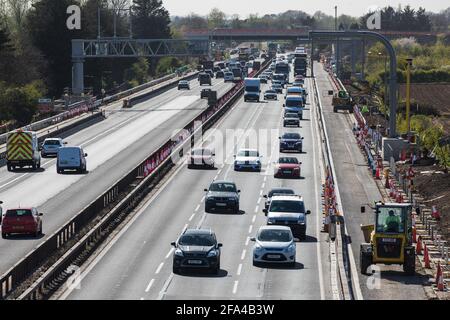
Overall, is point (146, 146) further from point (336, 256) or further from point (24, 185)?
point (336, 256)

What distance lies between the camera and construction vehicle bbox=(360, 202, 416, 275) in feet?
131

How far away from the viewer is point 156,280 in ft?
129

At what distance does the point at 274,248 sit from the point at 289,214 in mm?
7989

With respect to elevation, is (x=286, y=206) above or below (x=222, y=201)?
above

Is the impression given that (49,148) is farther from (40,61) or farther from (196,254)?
(40,61)

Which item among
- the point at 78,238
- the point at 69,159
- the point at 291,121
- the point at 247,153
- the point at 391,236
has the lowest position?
the point at 291,121

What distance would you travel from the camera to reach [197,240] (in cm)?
4059

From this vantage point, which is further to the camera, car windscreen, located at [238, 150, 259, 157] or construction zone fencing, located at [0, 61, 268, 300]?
car windscreen, located at [238, 150, 259, 157]

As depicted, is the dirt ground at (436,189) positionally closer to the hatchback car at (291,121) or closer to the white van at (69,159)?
the white van at (69,159)

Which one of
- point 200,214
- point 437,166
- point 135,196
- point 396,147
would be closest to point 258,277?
point 200,214

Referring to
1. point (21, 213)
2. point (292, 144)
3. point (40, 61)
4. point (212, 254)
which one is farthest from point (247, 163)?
point (40, 61)

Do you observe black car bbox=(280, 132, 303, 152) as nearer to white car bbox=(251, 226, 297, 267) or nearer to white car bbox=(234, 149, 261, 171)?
white car bbox=(234, 149, 261, 171)

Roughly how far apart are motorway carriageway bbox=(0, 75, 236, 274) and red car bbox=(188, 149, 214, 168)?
11.9ft

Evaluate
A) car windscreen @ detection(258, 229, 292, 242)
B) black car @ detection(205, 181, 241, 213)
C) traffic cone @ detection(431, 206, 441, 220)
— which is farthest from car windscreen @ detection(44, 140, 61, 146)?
car windscreen @ detection(258, 229, 292, 242)
